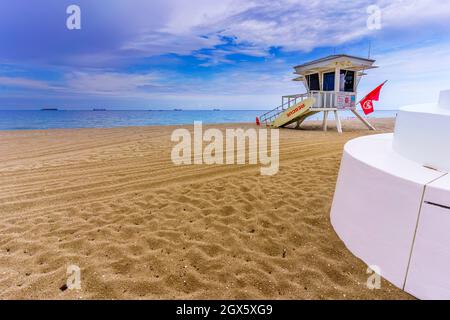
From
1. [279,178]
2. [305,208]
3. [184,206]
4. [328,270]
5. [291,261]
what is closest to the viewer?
[328,270]

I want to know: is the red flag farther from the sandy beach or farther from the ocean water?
the ocean water

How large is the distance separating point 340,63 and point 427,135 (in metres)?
16.2

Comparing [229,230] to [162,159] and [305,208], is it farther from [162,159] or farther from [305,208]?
[162,159]

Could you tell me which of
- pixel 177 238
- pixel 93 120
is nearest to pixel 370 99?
pixel 177 238

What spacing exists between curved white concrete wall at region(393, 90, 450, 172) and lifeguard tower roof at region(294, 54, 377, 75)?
15.3 meters

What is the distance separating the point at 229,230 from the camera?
3.73 metres

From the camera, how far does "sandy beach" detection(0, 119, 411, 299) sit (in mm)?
2598

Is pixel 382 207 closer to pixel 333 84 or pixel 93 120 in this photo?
pixel 333 84

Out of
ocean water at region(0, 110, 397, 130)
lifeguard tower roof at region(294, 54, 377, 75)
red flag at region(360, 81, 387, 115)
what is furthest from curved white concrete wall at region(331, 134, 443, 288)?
ocean water at region(0, 110, 397, 130)

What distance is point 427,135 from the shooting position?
274cm

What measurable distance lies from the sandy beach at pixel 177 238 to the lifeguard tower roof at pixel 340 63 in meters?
13.4

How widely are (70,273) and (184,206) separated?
6.98 feet
